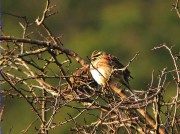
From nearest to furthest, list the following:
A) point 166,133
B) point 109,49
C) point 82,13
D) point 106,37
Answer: point 166,133, point 109,49, point 106,37, point 82,13

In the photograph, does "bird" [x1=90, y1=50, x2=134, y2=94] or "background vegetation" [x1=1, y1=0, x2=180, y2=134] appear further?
"background vegetation" [x1=1, y1=0, x2=180, y2=134]

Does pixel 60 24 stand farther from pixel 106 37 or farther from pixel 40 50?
pixel 40 50

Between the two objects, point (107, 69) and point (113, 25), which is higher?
point (113, 25)

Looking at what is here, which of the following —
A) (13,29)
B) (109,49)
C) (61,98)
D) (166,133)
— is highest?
(13,29)

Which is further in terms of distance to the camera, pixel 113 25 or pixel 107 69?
pixel 113 25

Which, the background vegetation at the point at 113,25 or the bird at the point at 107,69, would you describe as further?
the background vegetation at the point at 113,25

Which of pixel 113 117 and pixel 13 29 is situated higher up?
pixel 13 29

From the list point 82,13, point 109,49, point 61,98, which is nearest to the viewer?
point 61,98

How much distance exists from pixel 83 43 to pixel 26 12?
3904 millimetres

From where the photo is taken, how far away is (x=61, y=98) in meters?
6.62

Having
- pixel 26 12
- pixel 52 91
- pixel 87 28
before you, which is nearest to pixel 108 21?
pixel 87 28

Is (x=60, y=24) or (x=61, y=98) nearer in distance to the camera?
(x=61, y=98)

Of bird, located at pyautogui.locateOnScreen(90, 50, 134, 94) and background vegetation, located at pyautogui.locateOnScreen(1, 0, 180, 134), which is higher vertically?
background vegetation, located at pyautogui.locateOnScreen(1, 0, 180, 134)

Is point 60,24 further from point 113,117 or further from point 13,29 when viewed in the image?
point 113,117
